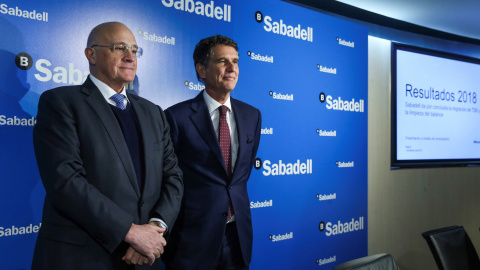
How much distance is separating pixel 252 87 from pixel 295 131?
2.01 feet

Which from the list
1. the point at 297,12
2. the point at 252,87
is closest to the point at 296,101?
the point at 252,87

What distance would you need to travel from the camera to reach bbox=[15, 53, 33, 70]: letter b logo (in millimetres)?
2221

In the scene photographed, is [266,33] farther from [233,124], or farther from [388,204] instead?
[388,204]

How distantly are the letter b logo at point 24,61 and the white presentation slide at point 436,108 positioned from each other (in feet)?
12.7

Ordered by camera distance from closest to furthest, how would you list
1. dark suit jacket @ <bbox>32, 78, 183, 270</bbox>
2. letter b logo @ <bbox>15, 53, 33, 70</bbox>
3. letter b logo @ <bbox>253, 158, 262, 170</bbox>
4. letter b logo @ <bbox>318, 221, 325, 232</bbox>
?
dark suit jacket @ <bbox>32, 78, 183, 270</bbox> → letter b logo @ <bbox>15, 53, 33, 70</bbox> → letter b logo @ <bbox>253, 158, 262, 170</bbox> → letter b logo @ <bbox>318, 221, 325, 232</bbox>

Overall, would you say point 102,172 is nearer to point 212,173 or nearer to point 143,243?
point 143,243

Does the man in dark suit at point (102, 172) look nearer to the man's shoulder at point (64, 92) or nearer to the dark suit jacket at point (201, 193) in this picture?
the man's shoulder at point (64, 92)

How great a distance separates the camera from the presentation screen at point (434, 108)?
4.81 m

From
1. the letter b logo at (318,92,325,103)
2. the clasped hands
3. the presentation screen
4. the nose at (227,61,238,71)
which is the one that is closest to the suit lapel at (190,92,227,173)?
the nose at (227,61,238,71)

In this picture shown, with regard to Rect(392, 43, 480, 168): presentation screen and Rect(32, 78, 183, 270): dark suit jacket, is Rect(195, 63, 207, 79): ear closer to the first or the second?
Rect(32, 78, 183, 270): dark suit jacket

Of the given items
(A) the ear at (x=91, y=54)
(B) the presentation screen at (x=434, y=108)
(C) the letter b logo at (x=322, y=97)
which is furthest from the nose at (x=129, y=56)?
(B) the presentation screen at (x=434, y=108)

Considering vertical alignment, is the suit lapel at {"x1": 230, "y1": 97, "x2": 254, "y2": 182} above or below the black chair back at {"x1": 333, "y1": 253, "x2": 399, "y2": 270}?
above

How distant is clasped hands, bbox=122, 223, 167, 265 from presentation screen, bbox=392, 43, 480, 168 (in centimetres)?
366

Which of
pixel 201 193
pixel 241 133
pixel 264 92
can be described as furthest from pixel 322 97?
pixel 201 193
